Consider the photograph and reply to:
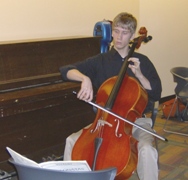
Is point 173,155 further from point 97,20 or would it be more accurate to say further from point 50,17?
point 50,17

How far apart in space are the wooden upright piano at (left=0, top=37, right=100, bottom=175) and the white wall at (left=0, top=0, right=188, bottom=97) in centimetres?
28

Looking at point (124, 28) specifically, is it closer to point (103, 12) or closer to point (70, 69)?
point (70, 69)

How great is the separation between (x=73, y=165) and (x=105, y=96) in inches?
30.9

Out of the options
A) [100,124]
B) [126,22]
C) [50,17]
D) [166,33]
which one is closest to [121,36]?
[126,22]

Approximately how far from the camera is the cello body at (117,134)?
162 cm

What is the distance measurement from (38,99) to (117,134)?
0.61m

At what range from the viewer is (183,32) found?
4535 mm

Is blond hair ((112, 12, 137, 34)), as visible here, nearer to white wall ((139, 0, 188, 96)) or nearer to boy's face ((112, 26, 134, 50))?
boy's face ((112, 26, 134, 50))

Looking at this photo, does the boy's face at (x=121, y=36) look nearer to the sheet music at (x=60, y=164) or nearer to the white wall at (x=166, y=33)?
the sheet music at (x=60, y=164)

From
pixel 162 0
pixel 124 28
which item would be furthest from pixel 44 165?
pixel 162 0

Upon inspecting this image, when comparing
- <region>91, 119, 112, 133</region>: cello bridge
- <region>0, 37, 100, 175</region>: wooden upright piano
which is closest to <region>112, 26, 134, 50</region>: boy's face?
<region>0, 37, 100, 175</region>: wooden upright piano

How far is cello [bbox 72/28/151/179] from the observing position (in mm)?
1621

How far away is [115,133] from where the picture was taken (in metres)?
1.70

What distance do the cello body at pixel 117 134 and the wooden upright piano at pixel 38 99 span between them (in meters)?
0.43
